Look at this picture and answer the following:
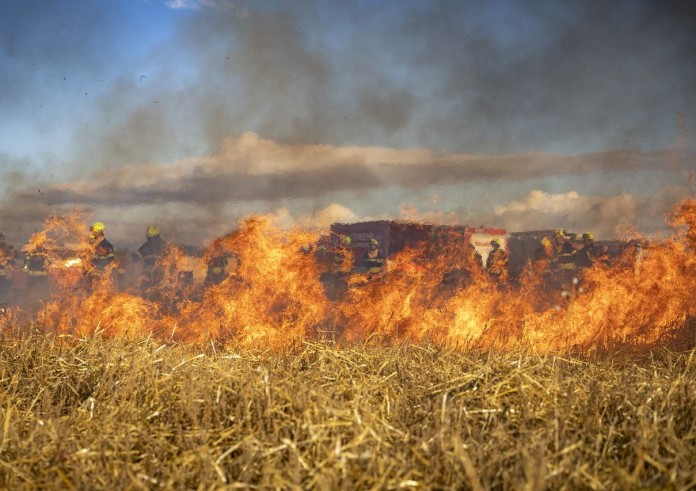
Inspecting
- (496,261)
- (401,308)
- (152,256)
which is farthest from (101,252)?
(496,261)

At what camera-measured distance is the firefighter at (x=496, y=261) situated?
17.6 metres

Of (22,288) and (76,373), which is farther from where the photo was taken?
(22,288)

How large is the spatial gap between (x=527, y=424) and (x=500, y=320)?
20.4 feet

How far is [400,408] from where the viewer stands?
4059 mm

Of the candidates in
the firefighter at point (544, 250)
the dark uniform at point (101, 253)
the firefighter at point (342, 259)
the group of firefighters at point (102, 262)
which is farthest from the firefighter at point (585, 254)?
the dark uniform at point (101, 253)

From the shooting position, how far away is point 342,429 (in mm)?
3658

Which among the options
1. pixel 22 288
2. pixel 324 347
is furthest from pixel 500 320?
pixel 22 288

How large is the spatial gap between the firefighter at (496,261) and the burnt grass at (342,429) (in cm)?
1203

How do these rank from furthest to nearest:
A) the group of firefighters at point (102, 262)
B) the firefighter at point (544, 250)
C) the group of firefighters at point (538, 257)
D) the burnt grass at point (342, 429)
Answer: the firefighter at point (544, 250)
the group of firefighters at point (538, 257)
the group of firefighters at point (102, 262)
the burnt grass at point (342, 429)

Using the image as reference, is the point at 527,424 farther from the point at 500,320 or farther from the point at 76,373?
the point at 500,320

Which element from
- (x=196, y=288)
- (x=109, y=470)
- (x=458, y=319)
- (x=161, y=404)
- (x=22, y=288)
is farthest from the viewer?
(x=22, y=288)

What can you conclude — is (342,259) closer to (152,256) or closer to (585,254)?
(152,256)

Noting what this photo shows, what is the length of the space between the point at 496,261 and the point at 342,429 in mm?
15923

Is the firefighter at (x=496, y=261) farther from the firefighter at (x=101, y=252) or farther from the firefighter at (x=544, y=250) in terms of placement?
the firefighter at (x=101, y=252)
